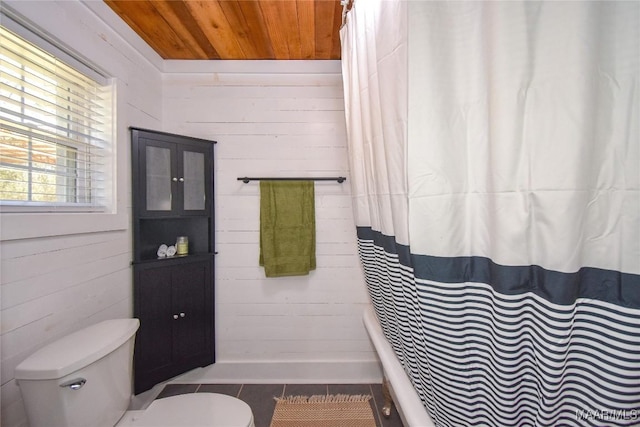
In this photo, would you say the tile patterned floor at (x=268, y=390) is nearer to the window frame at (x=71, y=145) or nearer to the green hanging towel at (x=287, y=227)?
the green hanging towel at (x=287, y=227)

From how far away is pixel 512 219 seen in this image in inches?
20.4

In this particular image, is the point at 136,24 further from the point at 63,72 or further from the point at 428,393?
the point at 428,393

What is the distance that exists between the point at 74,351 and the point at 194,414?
526 mm

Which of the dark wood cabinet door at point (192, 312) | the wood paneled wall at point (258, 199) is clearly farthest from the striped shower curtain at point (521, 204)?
the dark wood cabinet door at point (192, 312)

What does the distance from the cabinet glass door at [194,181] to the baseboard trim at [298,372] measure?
117cm

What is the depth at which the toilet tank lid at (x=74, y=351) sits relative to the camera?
2.61 ft

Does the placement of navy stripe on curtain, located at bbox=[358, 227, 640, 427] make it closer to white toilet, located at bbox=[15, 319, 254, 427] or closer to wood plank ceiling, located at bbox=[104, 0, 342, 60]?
white toilet, located at bbox=[15, 319, 254, 427]

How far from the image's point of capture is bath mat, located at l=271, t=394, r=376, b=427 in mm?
1454

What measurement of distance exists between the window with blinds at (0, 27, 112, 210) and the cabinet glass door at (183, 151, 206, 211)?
1.36 ft

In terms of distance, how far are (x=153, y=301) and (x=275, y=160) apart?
47.8 inches

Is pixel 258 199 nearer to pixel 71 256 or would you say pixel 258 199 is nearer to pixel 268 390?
pixel 71 256

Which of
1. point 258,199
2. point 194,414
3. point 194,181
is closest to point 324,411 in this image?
point 194,414

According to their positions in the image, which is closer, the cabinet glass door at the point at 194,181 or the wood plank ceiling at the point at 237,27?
the wood plank ceiling at the point at 237,27

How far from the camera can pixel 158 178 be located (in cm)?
155
